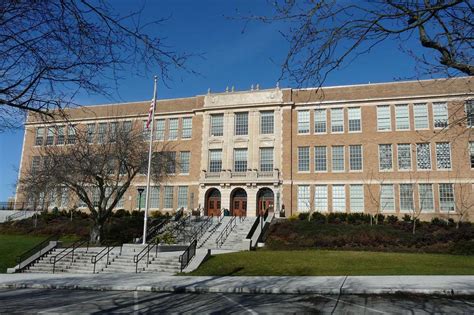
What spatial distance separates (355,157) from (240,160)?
1161cm

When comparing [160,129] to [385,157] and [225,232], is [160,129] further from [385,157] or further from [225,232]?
[385,157]

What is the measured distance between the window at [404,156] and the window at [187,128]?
857 inches

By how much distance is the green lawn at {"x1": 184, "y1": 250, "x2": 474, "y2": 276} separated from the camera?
17172mm

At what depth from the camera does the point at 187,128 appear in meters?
47.0

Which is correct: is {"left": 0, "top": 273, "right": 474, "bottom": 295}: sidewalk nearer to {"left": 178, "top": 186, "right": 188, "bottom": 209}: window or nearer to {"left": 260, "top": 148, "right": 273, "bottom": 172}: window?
{"left": 260, "top": 148, "right": 273, "bottom": 172}: window

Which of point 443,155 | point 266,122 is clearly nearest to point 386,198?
point 443,155

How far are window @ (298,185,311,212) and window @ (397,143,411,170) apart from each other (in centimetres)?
→ 892

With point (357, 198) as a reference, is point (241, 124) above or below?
above

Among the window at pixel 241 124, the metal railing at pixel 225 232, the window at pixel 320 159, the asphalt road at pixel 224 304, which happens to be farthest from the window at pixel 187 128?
the asphalt road at pixel 224 304

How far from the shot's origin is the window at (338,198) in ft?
130

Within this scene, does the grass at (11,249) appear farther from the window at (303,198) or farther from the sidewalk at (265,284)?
the window at (303,198)

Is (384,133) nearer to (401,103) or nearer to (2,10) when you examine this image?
(401,103)

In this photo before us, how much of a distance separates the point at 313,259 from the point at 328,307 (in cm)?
1018

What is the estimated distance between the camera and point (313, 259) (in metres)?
20.5
